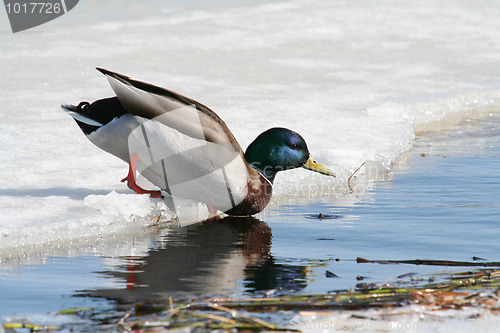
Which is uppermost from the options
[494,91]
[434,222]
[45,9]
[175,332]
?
[45,9]

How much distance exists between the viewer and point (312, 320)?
302 centimetres

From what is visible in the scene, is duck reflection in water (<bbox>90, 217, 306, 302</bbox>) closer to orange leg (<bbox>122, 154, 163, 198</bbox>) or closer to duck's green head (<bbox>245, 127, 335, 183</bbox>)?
orange leg (<bbox>122, 154, 163, 198</bbox>)

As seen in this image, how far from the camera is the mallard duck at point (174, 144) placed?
173 inches

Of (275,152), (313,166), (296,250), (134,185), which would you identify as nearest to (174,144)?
(134,185)

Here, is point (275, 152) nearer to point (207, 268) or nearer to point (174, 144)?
point (174, 144)

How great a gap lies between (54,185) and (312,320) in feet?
8.01

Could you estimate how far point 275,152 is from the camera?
16.3ft

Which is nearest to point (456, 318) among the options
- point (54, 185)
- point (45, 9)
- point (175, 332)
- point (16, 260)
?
point (175, 332)

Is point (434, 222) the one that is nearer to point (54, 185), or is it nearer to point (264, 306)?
point (264, 306)

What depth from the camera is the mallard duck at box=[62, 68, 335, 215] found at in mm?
4398

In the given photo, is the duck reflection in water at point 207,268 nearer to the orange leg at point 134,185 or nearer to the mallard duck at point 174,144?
the mallard duck at point 174,144

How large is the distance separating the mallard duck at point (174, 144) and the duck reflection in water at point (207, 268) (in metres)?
0.22

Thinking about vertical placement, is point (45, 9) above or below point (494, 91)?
above

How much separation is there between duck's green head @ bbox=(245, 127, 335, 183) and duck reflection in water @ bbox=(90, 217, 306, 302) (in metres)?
0.48
